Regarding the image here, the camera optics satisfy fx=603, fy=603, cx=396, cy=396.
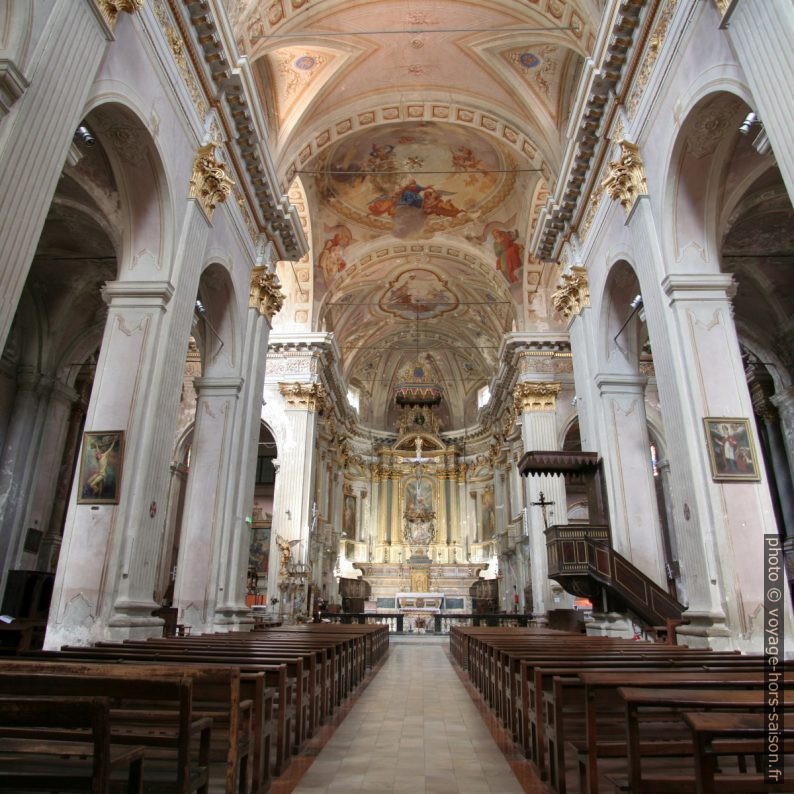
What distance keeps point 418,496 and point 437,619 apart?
345 inches

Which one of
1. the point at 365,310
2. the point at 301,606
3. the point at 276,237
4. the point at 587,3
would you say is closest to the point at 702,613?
the point at 587,3

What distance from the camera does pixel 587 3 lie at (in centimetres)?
1020

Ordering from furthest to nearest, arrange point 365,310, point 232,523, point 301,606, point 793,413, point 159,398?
point 365,310
point 301,606
point 793,413
point 232,523
point 159,398

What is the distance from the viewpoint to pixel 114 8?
616 cm

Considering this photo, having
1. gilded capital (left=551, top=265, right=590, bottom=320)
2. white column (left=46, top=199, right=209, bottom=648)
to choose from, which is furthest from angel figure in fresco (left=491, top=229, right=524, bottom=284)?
white column (left=46, top=199, right=209, bottom=648)

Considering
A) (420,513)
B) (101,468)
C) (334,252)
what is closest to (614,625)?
(101,468)

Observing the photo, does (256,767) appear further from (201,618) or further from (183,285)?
(201,618)

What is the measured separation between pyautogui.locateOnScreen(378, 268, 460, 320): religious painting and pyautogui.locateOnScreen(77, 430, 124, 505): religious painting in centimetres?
1792

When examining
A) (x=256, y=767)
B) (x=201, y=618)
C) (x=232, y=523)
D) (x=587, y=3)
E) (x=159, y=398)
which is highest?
(x=587, y=3)

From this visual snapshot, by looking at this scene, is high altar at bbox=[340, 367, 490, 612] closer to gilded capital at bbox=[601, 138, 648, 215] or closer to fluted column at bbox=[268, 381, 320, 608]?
fluted column at bbox=[268, 381, 320, 608]

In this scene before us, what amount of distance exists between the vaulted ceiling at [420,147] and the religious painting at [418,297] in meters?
0.08

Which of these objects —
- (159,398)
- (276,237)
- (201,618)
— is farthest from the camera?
(276,237)

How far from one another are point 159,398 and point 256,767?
5210mm

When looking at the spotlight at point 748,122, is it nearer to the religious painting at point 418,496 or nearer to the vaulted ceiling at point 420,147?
the vaulted ceiling at point 420,147
